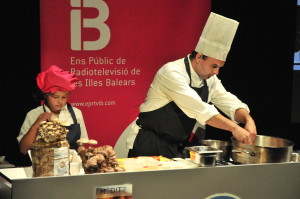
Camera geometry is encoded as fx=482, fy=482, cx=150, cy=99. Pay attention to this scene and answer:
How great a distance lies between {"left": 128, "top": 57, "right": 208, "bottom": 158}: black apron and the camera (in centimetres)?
291

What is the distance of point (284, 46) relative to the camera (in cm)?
426

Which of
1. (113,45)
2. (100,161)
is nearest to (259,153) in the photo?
(100,161)

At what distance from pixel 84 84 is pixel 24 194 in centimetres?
185

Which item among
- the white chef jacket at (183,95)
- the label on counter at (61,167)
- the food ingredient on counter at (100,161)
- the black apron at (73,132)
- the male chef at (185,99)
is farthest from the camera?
the black apron at (73,132)

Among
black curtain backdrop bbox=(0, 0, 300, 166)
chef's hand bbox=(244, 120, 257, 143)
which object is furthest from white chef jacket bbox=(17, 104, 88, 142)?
black curtain backdrop bbox=(0, 0, 300, 166)

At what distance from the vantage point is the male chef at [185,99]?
2695 millimetres

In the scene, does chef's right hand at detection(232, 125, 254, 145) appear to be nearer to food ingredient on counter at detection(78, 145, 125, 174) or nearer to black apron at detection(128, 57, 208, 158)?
black apron at detection(128, 57, 208, 158)

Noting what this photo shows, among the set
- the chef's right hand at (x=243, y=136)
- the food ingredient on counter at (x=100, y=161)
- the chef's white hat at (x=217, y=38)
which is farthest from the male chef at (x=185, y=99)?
the food ingredient on counter at (x=100, y=161)

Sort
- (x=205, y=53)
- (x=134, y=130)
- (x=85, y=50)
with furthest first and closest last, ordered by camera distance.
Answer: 1. (x=85, y=50)
2. (x=134, y=130)
3. (x=205, y=53)

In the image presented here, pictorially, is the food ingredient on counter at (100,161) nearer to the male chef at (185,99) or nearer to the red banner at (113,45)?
the male chef at (185,99)

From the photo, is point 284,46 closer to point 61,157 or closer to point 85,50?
point 85,50

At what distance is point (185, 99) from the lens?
2637 millimetres

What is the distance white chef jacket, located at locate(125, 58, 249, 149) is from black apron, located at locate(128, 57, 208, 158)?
1.7 inches

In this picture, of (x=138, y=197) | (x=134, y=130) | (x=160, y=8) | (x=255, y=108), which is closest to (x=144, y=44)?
(x=160, y=8)
